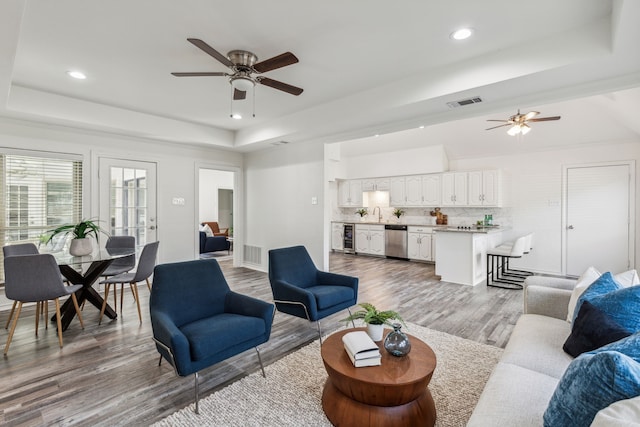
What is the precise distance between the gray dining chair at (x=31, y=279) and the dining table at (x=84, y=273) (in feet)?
0.94

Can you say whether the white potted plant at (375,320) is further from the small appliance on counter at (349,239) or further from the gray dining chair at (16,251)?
the small appliance on counter at (349,239)

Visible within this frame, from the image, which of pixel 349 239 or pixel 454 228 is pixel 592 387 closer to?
pixel 454 228

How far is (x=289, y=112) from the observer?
490cm

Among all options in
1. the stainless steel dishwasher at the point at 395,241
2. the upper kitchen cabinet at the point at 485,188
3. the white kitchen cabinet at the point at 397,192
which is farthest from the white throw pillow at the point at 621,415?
the white kitchen cabinet at the point at 397,192

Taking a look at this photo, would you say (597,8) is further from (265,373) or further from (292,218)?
(292,218)

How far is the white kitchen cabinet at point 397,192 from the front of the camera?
26.3ft

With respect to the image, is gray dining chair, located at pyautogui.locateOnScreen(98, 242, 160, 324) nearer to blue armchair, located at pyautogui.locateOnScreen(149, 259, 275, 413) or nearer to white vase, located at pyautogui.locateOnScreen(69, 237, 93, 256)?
white vase, located at pyautogui.locateOnScreen(69, 237, 93, 256)

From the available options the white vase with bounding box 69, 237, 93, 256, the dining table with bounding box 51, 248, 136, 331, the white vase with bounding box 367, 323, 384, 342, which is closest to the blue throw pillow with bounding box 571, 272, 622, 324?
the white vase with bounding box 367, 323, 384, 342

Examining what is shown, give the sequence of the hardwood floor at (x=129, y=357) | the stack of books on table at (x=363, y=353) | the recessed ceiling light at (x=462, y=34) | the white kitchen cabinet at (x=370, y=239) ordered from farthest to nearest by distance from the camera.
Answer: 1. the white kitchen cabinet at (x=370, y=239)
2. the recessed ceiling light at (x=462, y=34)
3. the hardwood floor at (x=129, y=357)
4. the stack of books on table at (x=363, y=353)

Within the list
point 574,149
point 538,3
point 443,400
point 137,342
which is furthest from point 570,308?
point 574,149

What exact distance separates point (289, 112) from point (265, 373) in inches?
149

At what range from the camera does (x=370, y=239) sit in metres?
8.44

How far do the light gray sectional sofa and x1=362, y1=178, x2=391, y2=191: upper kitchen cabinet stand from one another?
5.74m

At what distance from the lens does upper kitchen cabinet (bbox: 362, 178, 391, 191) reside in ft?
27.5
